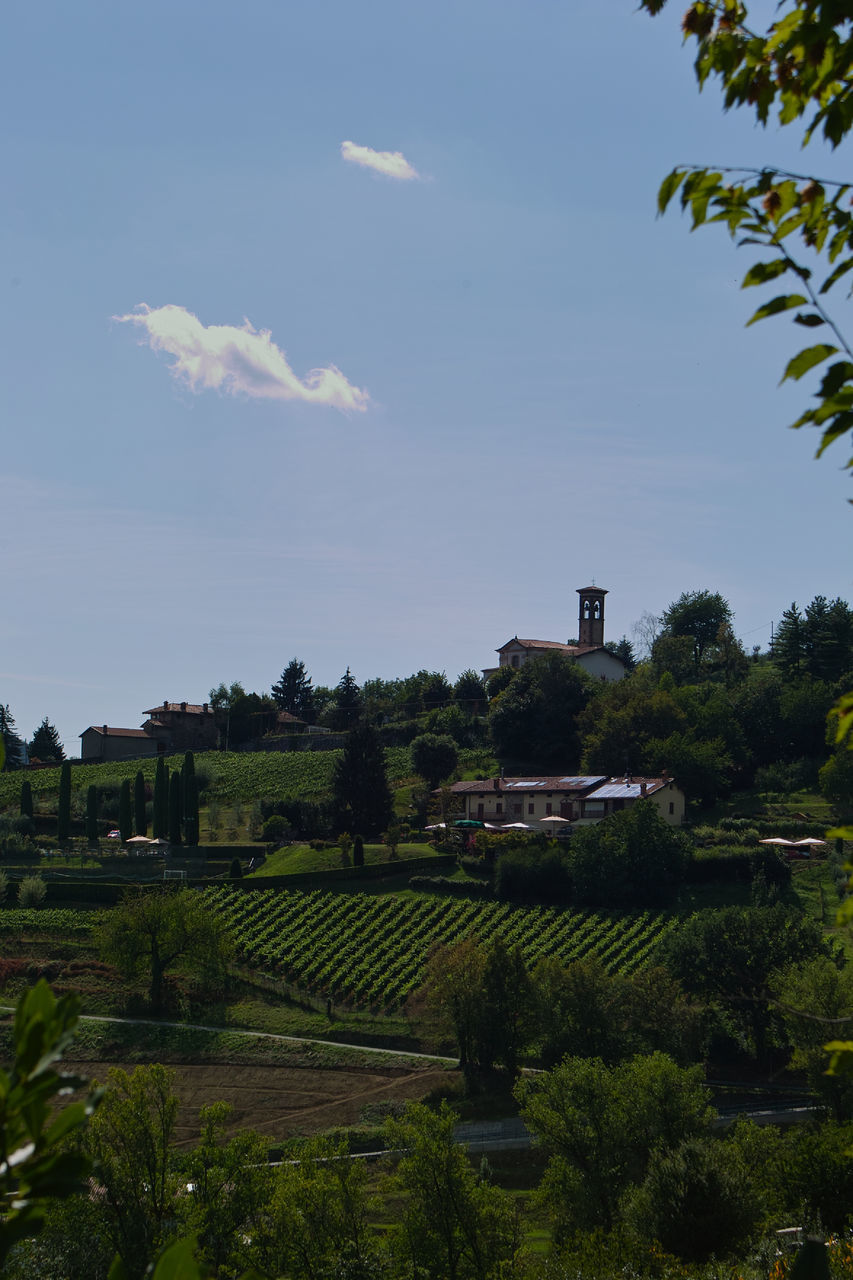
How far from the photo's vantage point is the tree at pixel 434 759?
75.5 m

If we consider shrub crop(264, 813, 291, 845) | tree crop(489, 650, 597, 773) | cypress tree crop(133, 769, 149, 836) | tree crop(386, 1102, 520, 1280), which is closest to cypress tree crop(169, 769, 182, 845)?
cypress tree crop(133, 769, 149, 836)

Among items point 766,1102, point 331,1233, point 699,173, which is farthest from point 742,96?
point 766,1102

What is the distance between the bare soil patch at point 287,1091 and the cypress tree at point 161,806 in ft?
82.5

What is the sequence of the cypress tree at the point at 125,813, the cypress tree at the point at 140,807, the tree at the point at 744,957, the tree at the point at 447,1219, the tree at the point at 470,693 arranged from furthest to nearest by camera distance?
the tree at the point at 470,693
the cypress tree at the point at 140,807
the cypress tree at the point at 125,813
the tree at the point at 744,957
the tree at the point at 447,1219

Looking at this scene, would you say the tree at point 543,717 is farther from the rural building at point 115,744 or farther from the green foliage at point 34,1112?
the green foliage at point 34,1112

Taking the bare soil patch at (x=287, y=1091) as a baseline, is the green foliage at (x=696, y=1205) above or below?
above

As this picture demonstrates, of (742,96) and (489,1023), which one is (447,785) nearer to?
(489,1023)

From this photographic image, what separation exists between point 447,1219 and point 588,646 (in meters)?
77.0

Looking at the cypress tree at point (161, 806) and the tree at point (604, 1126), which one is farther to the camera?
the cypress tree at point (161, 806)

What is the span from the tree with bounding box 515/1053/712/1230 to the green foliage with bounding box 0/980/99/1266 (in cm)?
2619

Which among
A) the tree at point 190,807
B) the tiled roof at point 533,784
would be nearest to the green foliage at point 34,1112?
the tiled roof at point 533,784

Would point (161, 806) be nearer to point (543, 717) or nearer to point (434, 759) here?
point (434, 759)

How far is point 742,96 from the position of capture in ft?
13.5

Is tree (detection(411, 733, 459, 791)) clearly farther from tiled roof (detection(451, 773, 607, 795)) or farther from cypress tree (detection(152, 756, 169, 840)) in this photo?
cypress tree (detection(152, 756, 169, 840))
